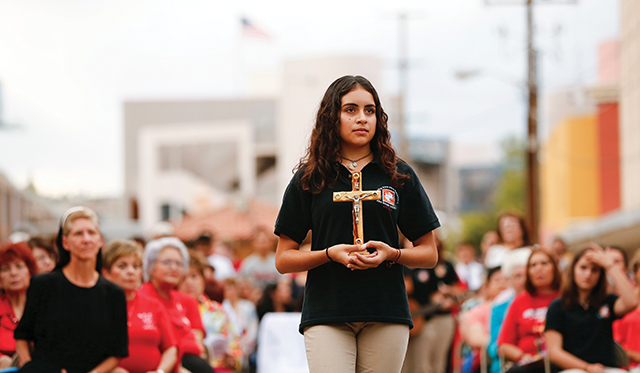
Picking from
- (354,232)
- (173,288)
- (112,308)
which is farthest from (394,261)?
(173,288)

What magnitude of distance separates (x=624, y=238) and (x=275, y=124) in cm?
2858

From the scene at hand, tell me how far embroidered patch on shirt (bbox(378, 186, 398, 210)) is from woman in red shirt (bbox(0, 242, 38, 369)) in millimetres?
3405

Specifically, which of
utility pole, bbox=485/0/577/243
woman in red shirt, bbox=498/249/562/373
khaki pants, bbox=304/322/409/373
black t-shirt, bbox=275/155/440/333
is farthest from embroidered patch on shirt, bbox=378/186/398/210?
utility pole, bbox=485/0/577/243

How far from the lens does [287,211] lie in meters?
4.02

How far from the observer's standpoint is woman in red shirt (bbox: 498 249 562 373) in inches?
289

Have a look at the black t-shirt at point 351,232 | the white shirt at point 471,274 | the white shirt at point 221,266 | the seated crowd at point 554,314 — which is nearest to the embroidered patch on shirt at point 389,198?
the black t-shirt at point 351,232

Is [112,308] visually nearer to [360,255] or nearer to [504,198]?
[360,255]

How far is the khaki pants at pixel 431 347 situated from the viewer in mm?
A: 10258

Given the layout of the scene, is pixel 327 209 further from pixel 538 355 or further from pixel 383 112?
pixel 538 355

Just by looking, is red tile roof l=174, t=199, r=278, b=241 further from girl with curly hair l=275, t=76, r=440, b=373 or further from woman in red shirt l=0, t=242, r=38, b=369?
girl with curly hair l=275, t=76, r=440, b=373

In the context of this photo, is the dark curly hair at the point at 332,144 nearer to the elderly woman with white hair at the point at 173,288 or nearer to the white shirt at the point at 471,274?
the elderly woman with white hair at the point at 173,288

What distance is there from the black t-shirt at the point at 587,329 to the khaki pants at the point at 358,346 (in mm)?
3104

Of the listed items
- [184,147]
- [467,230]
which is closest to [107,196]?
[184,147]

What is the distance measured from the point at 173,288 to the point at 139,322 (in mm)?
1060
